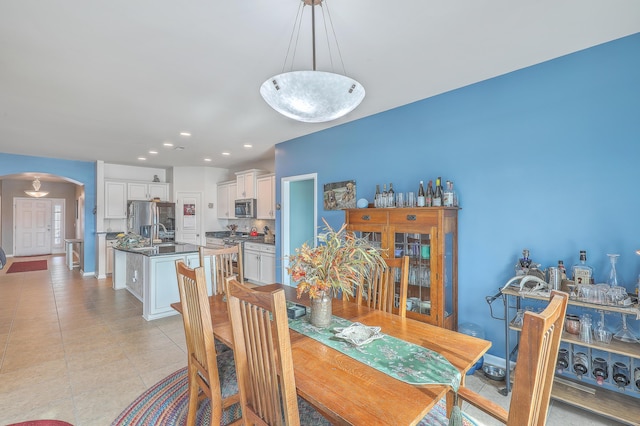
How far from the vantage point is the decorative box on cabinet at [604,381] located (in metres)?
1.94

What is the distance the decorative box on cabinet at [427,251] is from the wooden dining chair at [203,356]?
1587 mm

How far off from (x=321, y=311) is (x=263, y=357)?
0.61 metres

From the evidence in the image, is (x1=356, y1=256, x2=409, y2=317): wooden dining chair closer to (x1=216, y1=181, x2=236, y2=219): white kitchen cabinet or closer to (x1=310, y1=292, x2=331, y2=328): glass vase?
(x1=310, y1=292, x2=331, y2=328): glass vase

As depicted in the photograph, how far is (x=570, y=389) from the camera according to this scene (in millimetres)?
2209

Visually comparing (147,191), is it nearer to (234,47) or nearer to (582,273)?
(234,47)

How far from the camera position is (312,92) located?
5.26 ft

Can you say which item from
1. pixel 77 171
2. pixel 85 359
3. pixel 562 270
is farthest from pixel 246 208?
pixel 562 270

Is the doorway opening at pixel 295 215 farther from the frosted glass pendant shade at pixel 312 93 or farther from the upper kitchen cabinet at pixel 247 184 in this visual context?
the frosted glass pendant shade at pixel 312 93

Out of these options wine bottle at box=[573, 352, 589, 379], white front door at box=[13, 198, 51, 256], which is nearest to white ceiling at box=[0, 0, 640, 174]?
wine bottle at box=[573, 352, 589, 379]

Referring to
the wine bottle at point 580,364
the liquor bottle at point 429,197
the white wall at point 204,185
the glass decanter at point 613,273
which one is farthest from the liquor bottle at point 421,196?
the white wall at point 204,185

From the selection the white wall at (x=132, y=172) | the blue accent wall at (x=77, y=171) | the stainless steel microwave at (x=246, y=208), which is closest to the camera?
the blue accent wall at (x=77, y=171)

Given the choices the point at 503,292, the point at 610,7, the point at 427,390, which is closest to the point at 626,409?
the point at 503,292

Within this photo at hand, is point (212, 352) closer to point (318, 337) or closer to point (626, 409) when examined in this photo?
point (318, 337)

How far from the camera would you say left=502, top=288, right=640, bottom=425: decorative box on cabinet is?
194 cm
